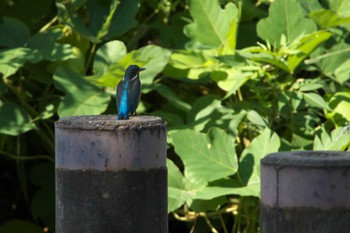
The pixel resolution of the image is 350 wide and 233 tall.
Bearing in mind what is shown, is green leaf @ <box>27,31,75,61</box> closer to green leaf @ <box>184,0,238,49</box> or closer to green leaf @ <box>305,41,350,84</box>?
green leaf @ <box>184,0,238,49</box>

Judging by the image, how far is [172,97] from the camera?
4238mm

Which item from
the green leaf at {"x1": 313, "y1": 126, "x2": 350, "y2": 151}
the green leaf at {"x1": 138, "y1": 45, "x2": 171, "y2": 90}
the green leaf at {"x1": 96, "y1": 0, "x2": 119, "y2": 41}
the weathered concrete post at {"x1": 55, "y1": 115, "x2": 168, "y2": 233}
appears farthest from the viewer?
the green leaf at {"x1": 96, "y1": 0, "x2": 119, "y2": 41}

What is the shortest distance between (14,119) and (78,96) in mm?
333

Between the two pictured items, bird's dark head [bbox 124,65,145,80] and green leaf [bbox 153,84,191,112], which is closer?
bird's dark head [bbox 124,65,145,80]

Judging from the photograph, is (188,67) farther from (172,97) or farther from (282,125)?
(282,125)

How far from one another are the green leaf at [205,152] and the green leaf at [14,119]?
70 cm

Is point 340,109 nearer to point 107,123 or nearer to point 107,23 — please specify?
point 107,23

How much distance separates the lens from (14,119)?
412cm

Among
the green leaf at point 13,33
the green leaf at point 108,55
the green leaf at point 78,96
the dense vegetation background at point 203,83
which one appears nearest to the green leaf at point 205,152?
the dense vegetation background at point 203,83

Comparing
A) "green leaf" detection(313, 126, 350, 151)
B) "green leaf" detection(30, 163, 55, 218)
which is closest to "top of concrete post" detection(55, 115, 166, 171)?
"green leaf" detection(313, 126, 350, 151)

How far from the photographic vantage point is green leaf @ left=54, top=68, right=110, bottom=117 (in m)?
3.95

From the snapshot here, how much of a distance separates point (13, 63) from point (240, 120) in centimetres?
100

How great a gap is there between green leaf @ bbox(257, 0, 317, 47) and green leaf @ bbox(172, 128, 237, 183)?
0.55 m

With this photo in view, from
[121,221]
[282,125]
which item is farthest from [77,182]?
[282,125]
